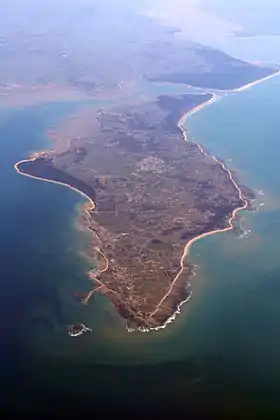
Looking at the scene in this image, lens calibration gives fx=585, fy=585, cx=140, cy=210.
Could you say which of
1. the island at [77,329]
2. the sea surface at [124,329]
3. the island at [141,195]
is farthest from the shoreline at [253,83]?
the island at [77,329]

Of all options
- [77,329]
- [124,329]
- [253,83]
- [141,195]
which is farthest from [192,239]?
[253,83]

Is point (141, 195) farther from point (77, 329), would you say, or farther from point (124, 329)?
point (77, 329)

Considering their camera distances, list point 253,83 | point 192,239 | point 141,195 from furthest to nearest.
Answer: point 253,83
point 141,195
point 192,239

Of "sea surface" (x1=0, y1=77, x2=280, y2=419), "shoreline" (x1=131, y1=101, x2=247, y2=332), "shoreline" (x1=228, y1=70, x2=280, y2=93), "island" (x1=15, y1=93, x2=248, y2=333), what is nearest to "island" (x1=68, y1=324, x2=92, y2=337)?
"island" (x1=15, y1=93, x2=248, y2=333)

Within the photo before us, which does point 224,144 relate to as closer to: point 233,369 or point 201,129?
point 201,129

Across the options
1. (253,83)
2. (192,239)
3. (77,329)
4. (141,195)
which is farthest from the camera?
(253,83)

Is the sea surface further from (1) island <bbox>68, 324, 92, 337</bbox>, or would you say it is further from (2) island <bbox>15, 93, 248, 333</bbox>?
(2) island <bbox>15, 93, 248, 333</bbox>

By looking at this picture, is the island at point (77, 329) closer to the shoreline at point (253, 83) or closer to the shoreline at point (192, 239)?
the shoreline at point (192, 239)
